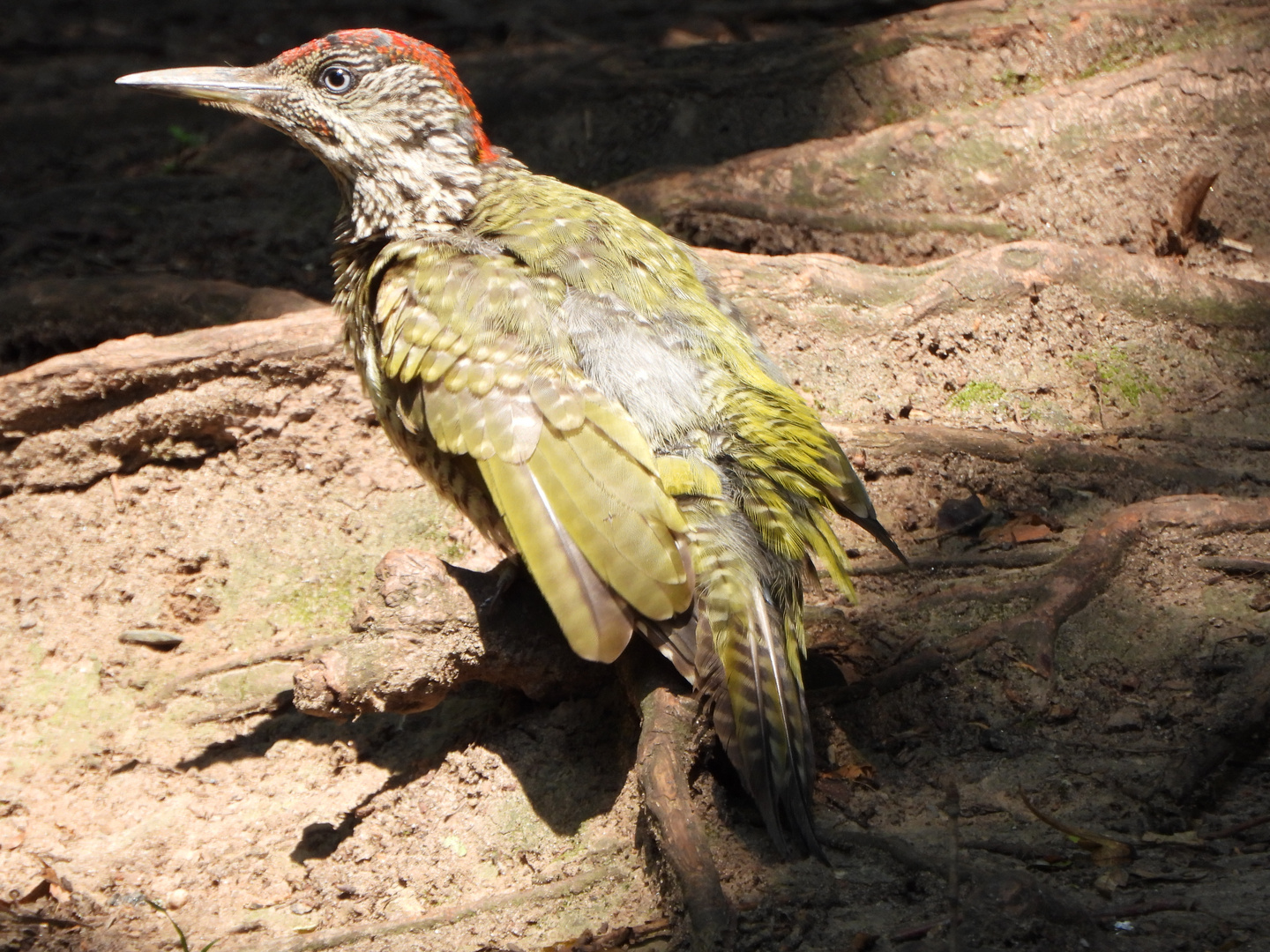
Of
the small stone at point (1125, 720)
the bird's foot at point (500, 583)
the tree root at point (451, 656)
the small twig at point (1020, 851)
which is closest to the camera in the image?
the small twig at point (1020, 851)

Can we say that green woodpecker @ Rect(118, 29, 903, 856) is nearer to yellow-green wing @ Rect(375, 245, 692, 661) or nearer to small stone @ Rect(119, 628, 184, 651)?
yellow-green wing @ Rect(375, 245, 692, 661)

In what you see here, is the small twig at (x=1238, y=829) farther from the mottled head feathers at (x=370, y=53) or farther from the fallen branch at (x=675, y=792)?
the mottled head feathers at (x=370, y=53)

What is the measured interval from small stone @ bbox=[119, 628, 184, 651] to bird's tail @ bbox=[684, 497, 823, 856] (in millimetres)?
2334

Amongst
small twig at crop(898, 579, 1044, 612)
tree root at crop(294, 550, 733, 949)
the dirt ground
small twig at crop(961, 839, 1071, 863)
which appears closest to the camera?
small twig at crop(961, 839, 1071, 863)

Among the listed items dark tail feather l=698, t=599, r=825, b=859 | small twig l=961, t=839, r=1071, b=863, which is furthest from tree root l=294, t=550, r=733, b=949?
small twig l=961, t=839, r=1071, b=863

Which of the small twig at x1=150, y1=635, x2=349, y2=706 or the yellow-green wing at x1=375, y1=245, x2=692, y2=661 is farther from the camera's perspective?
the small twig at x1=150, y1=635, x2=349, y2=706

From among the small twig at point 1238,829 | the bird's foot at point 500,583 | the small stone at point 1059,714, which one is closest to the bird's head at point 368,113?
the bird's foot at point 500,583

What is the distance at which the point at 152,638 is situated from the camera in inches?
185

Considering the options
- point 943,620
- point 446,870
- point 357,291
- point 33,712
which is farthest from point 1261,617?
point 33,712

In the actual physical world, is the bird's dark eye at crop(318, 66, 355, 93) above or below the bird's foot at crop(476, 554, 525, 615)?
above

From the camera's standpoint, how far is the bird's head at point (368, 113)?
443 cm

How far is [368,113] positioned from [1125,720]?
3332 millimetres

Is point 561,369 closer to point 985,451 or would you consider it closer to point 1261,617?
point 985,451

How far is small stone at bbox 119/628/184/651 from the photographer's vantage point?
185 inches
